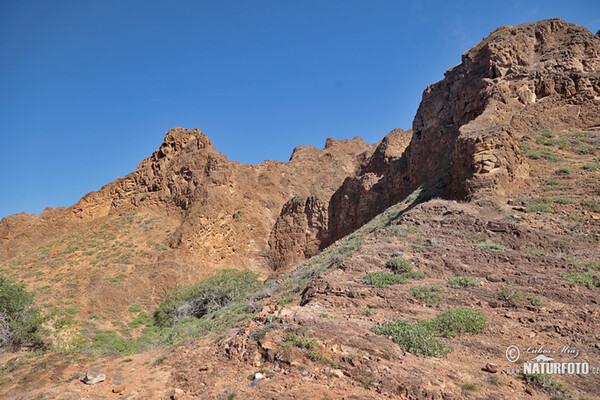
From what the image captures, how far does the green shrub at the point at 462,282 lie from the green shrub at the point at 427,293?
1.37 ft

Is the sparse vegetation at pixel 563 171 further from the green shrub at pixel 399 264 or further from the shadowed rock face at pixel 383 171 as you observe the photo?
the green shrub at pixel 399 264

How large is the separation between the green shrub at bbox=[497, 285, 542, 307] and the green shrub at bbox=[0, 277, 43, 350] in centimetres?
1768

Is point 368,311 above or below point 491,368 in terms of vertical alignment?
above

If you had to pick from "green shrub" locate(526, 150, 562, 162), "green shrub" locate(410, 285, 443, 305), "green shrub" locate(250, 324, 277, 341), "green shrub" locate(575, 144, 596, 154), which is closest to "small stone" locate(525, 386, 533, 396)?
"green shrub" locate(410, 285, 443, 305)

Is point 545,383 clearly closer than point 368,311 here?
Yes

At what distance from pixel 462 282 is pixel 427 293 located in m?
1.13

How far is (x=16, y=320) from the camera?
45.7 feet

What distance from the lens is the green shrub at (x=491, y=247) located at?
9.46 m

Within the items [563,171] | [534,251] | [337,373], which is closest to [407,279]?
[534,251]

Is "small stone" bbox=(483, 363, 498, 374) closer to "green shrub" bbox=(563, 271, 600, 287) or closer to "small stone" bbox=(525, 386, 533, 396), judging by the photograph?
"small stone" bbox=(525, 386, 533, 396)

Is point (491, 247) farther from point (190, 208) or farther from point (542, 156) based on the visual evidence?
point (190, 208)

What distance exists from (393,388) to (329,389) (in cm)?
103

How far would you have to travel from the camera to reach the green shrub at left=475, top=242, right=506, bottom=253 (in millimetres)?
9459

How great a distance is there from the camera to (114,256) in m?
26.5
